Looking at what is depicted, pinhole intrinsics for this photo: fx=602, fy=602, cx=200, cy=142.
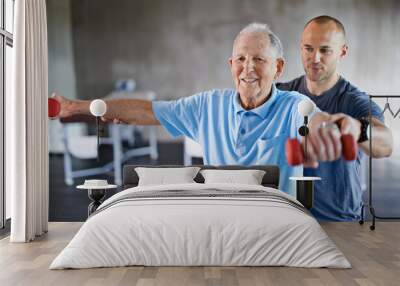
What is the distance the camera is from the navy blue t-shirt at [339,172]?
7328 millimetres

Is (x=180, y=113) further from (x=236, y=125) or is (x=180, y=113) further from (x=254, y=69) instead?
(x=254, y=69)

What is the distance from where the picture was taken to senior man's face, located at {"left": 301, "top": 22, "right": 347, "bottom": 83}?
7461mm

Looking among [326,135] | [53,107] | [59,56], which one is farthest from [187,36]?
[326,135]

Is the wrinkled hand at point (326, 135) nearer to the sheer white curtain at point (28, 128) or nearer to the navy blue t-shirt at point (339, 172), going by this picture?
the navy blue t-shirt at point (339, 172)

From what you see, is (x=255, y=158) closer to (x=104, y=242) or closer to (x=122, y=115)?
(x=122, y=115)

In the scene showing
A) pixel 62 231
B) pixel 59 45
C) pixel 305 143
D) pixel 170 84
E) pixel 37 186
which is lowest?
pixel 62 231

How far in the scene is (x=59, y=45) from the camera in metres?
7.63

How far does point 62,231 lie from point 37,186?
0.70 meters

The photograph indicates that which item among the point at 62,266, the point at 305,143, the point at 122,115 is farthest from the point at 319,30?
the point at 62,266

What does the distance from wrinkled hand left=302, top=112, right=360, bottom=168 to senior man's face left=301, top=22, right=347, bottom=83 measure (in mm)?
507

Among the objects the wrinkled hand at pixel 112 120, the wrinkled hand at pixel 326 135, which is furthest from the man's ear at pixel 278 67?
the wrinkled hand at pixel 112 120

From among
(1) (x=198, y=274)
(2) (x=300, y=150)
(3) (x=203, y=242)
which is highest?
(2) (x=300, y=150)

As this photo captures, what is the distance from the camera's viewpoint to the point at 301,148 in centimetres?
700

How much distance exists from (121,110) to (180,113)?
0.74 metres
